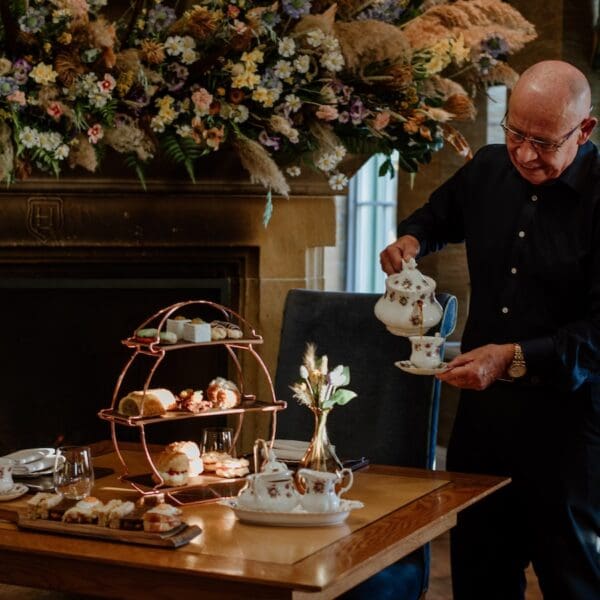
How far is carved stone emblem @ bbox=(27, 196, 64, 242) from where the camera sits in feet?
12.7

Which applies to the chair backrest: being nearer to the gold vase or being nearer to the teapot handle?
the teapot handle

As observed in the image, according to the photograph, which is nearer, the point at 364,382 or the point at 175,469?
the point at 175,469

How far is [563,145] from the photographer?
2.56m

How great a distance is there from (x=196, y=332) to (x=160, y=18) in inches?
51.0

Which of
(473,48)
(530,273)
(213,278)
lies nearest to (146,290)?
(213,278)

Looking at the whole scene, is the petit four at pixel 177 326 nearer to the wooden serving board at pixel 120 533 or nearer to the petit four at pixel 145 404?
the petit four at pixel 145 404

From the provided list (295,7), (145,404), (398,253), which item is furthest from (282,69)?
(145,404)

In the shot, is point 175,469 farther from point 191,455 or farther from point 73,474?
point 73,474

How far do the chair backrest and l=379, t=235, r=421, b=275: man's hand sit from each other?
14 cm

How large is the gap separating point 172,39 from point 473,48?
908mm

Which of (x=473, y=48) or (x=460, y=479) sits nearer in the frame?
(x=460, y=479)

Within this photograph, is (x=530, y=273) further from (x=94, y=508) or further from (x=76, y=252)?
(x=76, y=252)

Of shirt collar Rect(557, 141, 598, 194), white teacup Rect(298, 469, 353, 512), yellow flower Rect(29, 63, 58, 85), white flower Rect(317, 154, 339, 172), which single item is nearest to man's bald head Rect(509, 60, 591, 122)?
shirt collar Rect(557, 141, 598, 194)

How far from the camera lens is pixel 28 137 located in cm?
332
